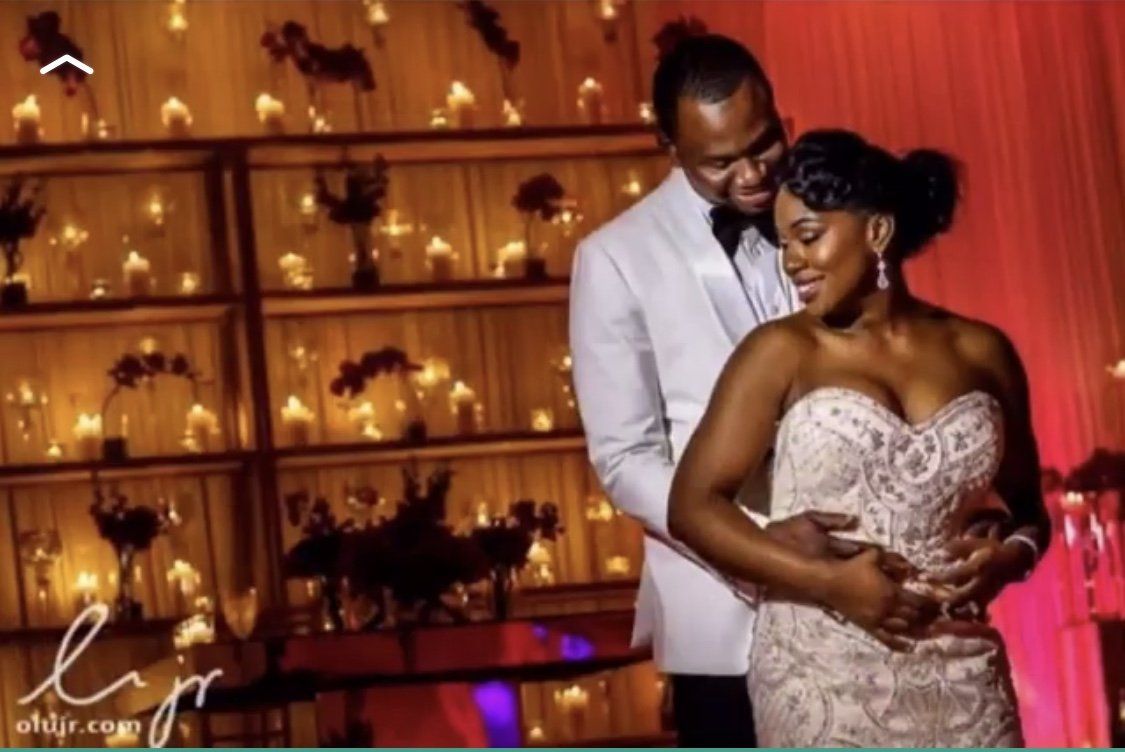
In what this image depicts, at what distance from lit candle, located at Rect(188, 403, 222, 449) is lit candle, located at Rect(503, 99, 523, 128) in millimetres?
947

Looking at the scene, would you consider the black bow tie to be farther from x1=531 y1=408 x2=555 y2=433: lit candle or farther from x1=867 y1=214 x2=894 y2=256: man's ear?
x1=531 y1=408 x2=555 y2=433: lit candle

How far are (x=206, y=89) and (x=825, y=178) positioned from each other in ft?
12.1

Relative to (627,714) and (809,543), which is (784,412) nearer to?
(809,543)

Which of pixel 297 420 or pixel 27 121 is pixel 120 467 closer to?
pixel 297 420

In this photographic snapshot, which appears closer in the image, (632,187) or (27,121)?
(27,121)

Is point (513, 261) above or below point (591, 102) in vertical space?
below

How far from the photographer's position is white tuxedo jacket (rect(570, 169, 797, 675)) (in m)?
2.83

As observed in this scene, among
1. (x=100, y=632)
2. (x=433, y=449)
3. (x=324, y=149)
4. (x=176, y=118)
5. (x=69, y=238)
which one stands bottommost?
(x=100, y=632)

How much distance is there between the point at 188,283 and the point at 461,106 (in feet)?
2.42

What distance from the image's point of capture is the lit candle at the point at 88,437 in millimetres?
5695

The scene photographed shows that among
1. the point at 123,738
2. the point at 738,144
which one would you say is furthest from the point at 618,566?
the point at 738,144
